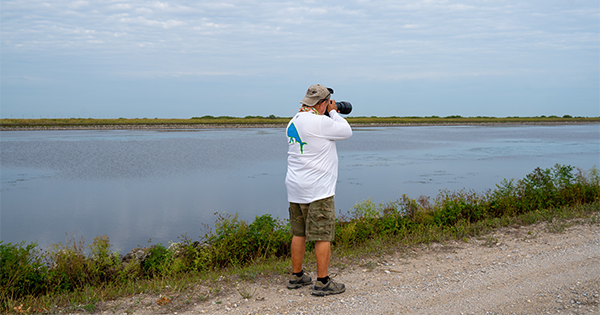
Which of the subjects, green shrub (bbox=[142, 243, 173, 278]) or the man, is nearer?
the man

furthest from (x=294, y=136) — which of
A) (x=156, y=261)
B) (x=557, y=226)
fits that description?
(x=557, y=226)

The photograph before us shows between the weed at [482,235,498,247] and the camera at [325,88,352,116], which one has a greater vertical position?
the camera at [325,88,352,116]

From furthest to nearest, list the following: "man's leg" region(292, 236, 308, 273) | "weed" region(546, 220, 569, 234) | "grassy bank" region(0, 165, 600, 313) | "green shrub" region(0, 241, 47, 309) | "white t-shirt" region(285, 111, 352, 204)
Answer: "weed" region(546, 220, 569, 234) → "green shrub" region(0, 241, 47, 309) → "grassy bank" region(0, 165, 600, 313) → "man's leg" region(292, 236, 308, 273) → "white t-shirt" region(285, 111, 352, 204)

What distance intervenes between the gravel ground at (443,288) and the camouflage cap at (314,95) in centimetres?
186

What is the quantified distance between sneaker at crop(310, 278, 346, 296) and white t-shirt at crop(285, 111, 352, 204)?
829 mm

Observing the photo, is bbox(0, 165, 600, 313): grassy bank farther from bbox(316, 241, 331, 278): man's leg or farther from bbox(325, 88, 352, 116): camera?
bbox(325, 88, 352, 116): camera

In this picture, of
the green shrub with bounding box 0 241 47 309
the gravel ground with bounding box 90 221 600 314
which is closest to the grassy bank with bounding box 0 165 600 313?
the green shrub with bounding box 0 241 47 309

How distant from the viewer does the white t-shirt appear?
13.2ft

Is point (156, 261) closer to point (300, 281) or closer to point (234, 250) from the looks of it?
point (234, 250)

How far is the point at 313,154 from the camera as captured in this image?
403cm

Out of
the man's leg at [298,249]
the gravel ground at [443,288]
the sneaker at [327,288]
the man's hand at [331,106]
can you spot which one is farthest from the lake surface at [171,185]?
the man's hand at [331,106]

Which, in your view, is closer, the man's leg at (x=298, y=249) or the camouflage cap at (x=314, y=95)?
the camouflage cap at (x=314, y=95)

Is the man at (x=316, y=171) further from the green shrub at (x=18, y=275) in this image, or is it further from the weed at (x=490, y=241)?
the green shrub at (x=18, y=275)

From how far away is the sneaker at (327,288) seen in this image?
4109mm
